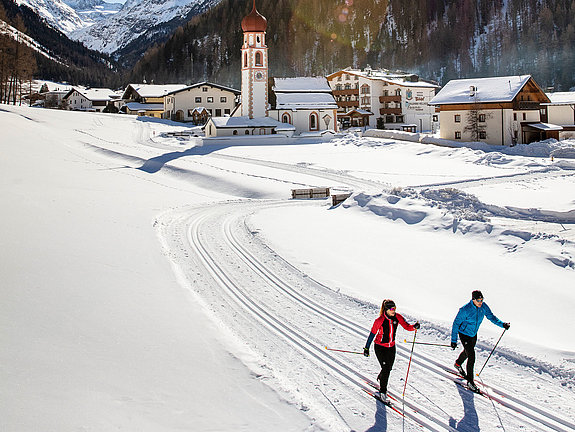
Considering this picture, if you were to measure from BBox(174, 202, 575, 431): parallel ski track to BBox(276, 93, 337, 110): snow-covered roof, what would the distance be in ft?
173

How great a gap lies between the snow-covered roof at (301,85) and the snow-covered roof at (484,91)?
64.4 feet

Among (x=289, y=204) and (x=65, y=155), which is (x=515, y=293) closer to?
(x=289, y=204)

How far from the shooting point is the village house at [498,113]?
53.3 metres

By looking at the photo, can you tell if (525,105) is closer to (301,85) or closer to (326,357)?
(301,85)

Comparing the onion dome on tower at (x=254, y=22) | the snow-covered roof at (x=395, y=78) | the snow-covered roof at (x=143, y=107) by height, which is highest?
the onion dome on tower at (x=254, y=22)

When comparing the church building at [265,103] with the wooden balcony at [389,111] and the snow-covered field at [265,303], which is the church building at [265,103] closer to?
the wooden balcony at [389,111]

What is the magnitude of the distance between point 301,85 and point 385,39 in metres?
94.4

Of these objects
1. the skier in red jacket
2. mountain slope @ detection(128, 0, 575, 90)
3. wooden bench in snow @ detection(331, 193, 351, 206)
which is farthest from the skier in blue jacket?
mountain slope @ detection(128, 0, 575, 90)

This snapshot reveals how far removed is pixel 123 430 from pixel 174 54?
615 feet

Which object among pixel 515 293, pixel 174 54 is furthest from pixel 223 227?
pixel 174 54

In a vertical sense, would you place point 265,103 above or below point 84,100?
below

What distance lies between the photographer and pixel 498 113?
53.5m

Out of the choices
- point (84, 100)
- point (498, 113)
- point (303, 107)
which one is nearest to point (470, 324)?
point (498, 113)

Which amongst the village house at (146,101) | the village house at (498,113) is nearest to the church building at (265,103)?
the village house at (498,113)
